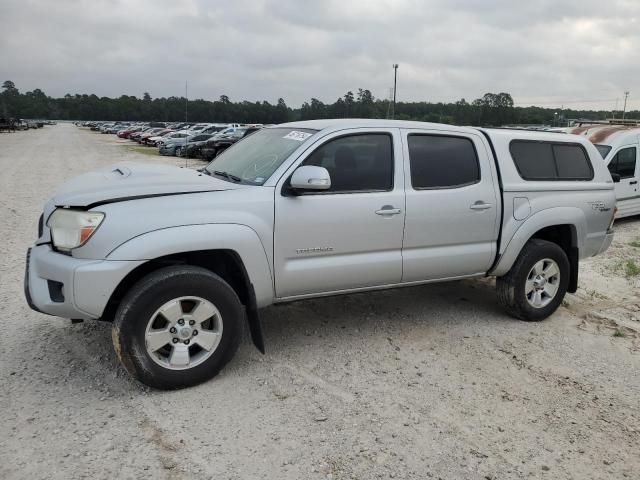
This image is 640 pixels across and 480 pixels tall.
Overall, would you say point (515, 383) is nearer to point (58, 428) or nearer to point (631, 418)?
point (631, 418)

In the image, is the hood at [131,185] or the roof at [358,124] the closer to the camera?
the hood at [131,185]

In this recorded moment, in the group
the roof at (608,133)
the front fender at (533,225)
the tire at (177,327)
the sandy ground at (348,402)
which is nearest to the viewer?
the sandy ground at (348,402)

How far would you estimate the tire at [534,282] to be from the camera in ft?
16.2

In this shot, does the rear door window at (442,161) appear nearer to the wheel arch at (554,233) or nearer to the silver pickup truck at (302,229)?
the silver pickup truck at (302,229)

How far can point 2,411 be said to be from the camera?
10.7 ft

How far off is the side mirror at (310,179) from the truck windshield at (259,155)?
319 millimetres

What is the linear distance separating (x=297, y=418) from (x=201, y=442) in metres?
0.60

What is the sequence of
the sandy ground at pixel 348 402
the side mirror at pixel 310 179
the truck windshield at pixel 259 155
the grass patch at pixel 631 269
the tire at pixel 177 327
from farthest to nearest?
1. the grass patch at pixel 631 269
2. the truck windshield at pixel 259 155
3. the side mirror at pixel 310 179
4. the tire at pixel 177 327
5. the sandy ground at pixel 348 402

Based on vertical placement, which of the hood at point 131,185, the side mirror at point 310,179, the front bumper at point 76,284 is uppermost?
the side mirror at point 310,179

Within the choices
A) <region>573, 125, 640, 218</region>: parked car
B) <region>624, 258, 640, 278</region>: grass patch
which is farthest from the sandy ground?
<region>573, 125, 640, 218</region>: parked car

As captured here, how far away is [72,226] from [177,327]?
3.00 feet

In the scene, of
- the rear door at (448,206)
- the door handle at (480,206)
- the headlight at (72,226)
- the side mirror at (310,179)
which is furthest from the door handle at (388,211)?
the headlight at (72,226)

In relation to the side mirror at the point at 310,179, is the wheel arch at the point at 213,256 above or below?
below

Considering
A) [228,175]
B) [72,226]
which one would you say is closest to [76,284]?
[72,226]
